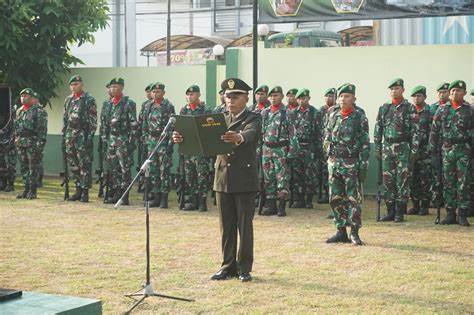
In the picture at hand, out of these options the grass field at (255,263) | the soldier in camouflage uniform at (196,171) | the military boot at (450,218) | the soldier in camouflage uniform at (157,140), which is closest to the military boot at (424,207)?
the grass field at (255,263)

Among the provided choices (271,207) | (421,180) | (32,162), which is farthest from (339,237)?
(32,162)

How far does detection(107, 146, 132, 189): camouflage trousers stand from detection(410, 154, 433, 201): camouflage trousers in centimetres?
464

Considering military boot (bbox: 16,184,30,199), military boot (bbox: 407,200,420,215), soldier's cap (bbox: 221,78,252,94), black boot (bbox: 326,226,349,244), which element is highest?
soldier's cap (bbox: 221,78,252,94)

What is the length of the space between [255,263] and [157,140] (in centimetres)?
524

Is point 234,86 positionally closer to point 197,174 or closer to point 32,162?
point 197,174

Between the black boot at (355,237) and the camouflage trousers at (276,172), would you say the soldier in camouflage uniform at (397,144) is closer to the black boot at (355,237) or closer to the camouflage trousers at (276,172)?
the camouflage trousers at (276,172)

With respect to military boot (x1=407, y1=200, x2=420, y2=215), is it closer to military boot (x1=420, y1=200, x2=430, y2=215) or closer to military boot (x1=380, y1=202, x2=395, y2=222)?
military boot (x1=420, y1=200, x2=430, y2=215)

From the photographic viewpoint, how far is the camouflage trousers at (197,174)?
1362cm

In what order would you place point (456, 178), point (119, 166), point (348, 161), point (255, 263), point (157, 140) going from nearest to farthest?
point (255, 263)
point (348, 161)
point (456, 178)
point (157, 140)
point (119, 166)

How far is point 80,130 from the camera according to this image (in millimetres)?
14570

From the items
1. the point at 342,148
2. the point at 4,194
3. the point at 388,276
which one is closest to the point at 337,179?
the point at 342,148

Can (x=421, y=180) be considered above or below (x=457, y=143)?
below

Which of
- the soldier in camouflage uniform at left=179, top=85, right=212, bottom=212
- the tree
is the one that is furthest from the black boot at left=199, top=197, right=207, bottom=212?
the tree

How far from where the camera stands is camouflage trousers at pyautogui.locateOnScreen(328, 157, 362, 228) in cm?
1028
